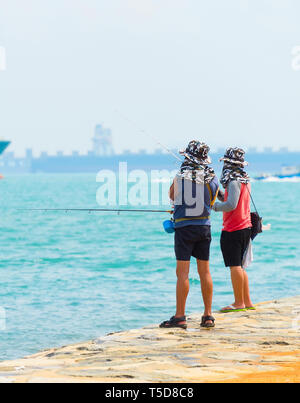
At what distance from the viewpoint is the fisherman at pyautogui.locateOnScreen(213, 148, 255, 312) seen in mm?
6828

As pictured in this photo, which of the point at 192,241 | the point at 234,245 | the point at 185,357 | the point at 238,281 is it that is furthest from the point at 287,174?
the point at 185,357

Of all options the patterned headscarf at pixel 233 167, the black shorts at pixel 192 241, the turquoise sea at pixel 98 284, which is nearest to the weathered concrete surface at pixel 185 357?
the black shorts at pixel 192 241

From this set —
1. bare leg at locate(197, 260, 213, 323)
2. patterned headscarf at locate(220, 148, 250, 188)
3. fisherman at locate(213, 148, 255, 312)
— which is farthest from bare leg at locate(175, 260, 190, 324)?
patterned headscarf at locate(220, 148, 250, 188)

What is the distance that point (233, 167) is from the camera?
6.95 m

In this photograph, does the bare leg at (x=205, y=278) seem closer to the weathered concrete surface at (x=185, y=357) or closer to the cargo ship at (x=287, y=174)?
the weathered concrete surface at (x=185, y=357)

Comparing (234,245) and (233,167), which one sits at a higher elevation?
(233,167)

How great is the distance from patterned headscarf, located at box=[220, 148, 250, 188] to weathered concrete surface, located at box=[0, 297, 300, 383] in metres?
1.39

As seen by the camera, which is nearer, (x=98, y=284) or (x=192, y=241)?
(x=192, y=241)

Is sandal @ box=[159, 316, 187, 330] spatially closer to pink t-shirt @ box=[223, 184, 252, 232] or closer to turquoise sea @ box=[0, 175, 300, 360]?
pink t-shirt @ box=[223, 184, 252, 232]

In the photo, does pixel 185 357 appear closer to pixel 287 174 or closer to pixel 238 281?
pixel 238 281

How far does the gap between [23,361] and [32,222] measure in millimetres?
42202

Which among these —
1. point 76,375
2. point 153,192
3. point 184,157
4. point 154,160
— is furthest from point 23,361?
point 154,160

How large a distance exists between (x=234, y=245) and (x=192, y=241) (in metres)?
0.75
